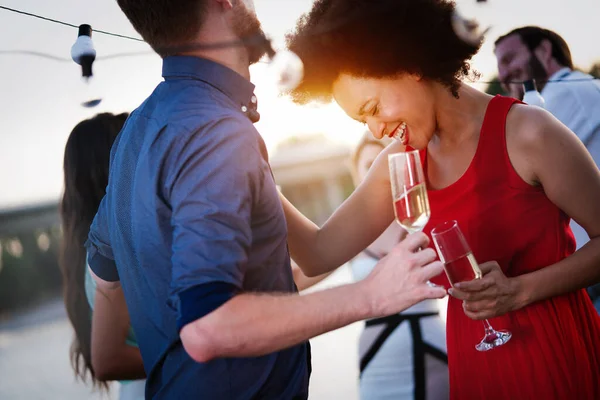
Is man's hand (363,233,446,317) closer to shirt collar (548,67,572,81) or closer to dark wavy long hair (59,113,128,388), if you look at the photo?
dark wavy long hair (59,113,128,388)

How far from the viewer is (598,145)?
7.22 ft

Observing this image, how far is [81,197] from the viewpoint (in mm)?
1863

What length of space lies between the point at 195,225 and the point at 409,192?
512 mm

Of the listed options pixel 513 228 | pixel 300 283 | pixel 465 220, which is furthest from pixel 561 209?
pixel 300 283

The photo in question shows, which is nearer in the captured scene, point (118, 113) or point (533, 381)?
point (533, 381)

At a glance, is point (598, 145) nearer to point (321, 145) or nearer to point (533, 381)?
point (533, 381)

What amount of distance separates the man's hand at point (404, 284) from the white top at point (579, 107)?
1556 millimetres

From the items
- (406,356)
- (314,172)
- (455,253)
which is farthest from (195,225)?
(314,172)

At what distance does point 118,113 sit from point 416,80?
109 cm

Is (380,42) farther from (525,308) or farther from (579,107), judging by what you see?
(579,107)

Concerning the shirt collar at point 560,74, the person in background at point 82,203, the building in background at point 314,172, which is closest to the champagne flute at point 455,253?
the person in background at point 82,203

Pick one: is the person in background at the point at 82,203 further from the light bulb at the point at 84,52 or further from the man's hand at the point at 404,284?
the man's hand at the point at 404,284

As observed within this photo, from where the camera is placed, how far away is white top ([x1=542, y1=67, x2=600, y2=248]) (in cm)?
219

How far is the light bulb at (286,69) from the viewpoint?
56.3 inches
